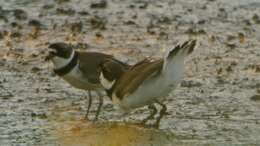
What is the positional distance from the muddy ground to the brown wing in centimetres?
35

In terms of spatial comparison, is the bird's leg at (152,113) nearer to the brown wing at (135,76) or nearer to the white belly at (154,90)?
the white belly at (154,90)

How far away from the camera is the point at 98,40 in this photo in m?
13.7

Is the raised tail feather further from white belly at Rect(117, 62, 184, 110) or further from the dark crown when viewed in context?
the dark crown

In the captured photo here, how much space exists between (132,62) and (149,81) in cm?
331

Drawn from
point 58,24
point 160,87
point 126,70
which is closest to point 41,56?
point 58,24

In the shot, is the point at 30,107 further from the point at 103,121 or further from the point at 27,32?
the point at 27,32

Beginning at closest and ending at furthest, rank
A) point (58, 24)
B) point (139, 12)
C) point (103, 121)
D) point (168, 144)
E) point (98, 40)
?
point (168, 144), point (103, 121), point (98, 40), point (58, 24), point (139, 12)

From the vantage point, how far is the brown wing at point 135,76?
9008 millimetres

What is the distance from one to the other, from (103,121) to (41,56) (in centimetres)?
310

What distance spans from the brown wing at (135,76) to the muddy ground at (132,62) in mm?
350

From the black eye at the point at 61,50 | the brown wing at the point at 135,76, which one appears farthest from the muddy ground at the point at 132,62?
the black eye at the point at 61,50

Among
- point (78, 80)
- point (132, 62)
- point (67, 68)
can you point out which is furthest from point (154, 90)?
point (132, 62)

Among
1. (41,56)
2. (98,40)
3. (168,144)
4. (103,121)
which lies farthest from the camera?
(98,40)

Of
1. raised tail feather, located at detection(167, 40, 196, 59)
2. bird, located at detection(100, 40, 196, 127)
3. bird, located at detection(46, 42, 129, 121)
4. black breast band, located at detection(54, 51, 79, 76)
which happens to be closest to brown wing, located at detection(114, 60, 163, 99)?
bird, located at detection(100, 40, 196, 127)
